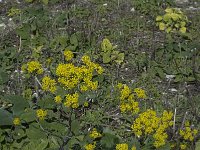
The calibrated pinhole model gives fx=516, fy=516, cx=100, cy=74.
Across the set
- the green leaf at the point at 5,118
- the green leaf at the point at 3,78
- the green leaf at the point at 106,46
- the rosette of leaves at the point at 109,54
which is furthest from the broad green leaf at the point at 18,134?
the green leaf at the point at 106,46

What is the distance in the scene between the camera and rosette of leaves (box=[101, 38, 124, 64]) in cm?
640

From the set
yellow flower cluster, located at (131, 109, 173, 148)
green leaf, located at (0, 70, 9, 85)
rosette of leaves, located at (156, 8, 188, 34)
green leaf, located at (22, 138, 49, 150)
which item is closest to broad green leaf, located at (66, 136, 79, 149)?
green leaf, located at (22, 138, 49, 150)

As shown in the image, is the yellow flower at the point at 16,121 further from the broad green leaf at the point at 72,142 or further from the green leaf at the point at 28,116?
the broad green leaf at the point at 72,142

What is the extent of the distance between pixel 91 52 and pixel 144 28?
1132 millimetres

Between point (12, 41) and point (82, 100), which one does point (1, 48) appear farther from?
point (82, 100)

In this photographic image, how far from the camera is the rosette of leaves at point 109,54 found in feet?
21.0

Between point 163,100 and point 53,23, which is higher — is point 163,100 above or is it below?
below

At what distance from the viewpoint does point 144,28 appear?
7.33 metres

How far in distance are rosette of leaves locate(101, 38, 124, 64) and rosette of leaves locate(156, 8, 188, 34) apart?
3.54 feet

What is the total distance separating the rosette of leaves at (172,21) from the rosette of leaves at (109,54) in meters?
1.08

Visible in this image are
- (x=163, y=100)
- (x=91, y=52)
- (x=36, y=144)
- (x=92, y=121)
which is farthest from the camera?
(x=91, y=52)

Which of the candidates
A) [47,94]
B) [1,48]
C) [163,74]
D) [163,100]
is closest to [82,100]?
[47,94]

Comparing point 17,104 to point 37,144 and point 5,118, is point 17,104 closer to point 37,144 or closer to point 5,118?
point 5,118

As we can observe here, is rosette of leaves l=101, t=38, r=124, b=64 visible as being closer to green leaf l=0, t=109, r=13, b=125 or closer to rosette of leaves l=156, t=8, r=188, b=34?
rosette of leaves l=156, t=8, r=188, b=34
